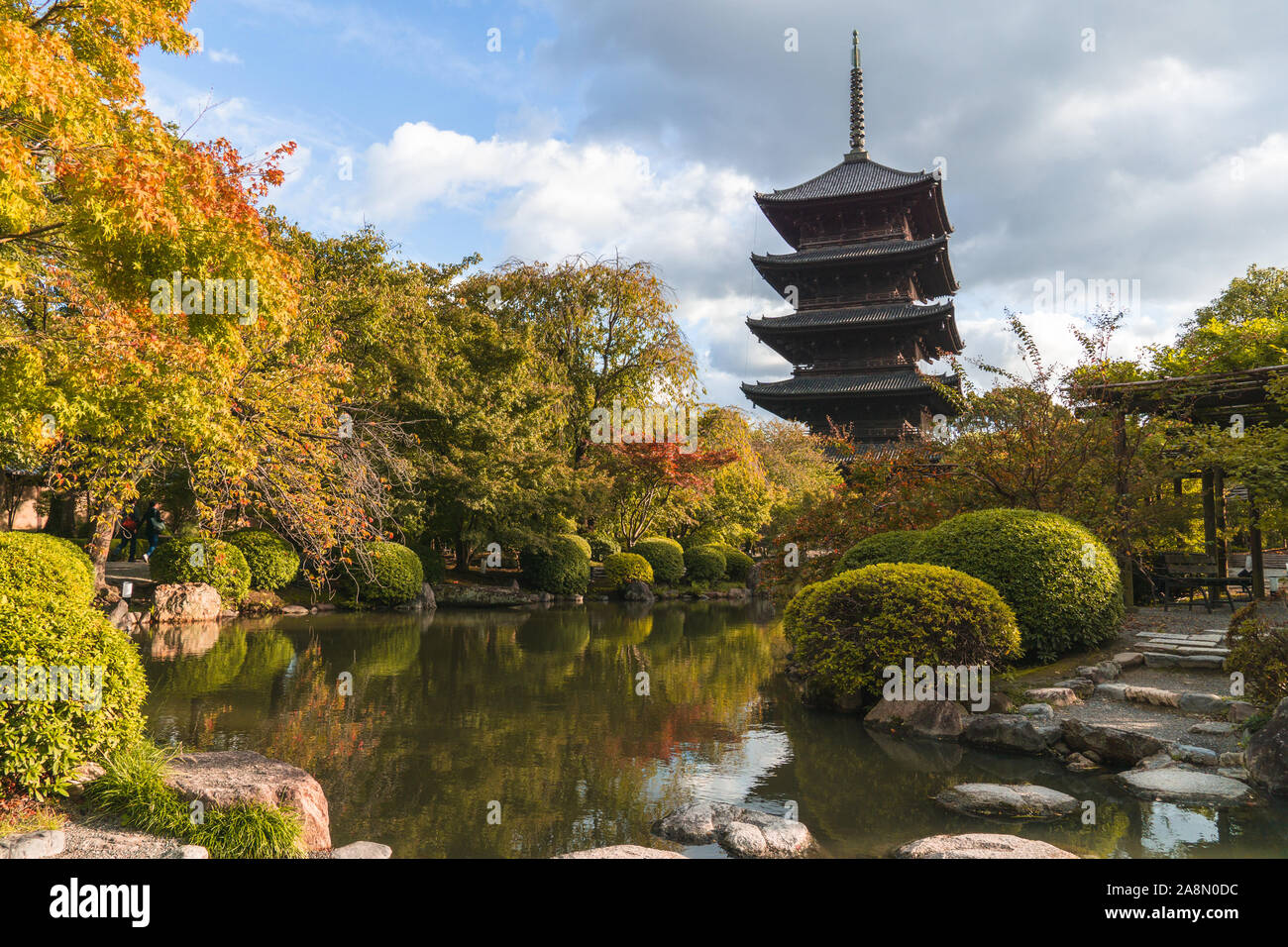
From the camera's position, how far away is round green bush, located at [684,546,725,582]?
84.7ft

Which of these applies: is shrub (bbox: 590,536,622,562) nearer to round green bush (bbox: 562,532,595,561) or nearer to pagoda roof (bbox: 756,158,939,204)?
round green bush (bbox: 562,532,595,561)

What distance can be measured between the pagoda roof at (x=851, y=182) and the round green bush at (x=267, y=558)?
21.7 m

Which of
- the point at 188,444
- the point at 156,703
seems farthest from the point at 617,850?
the point at 188,444

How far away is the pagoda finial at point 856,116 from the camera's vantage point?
107 ft

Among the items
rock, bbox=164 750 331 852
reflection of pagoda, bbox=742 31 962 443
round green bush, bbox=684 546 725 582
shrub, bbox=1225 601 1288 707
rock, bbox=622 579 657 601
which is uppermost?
reflection of pagoda, bbox=742 31 962 443

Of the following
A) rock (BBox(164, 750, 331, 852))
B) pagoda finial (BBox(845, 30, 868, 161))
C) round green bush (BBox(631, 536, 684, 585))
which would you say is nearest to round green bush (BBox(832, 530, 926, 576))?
rock (BBox(164, 750, 331, 852))

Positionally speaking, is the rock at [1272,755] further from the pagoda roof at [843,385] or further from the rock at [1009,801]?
the pagoda roof at [843,385]

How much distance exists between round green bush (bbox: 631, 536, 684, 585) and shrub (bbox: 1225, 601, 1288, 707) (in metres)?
18.7

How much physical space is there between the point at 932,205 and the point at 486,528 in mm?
20514

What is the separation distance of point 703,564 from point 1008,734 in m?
19.3

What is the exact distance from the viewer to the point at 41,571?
7422mm

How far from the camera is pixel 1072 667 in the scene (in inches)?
337

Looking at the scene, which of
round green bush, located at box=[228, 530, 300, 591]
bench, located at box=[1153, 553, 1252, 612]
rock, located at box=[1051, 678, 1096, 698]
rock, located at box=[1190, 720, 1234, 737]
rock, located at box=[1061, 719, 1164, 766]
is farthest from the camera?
round green bush, located at box=[228, 530, 300, 591]

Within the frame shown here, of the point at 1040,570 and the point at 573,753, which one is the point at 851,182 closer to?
the point at 1040,570
